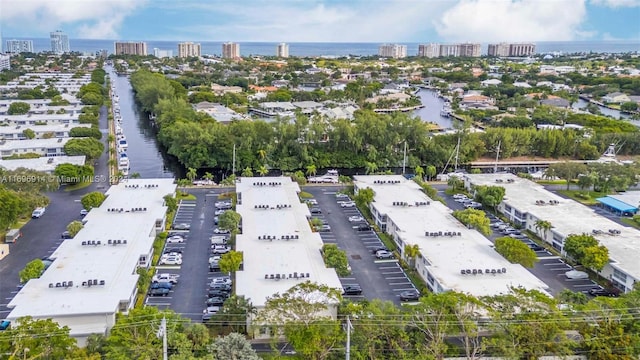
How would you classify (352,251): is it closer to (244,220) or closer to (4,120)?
(244,220)

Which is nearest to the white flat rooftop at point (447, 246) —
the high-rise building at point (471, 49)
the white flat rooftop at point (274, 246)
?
the white flat rooftop at point (274, 246)

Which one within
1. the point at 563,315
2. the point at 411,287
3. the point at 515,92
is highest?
the point at 515,92

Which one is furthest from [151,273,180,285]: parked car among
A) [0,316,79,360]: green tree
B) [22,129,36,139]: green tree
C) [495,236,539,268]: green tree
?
[22,129,36,139]: green tree

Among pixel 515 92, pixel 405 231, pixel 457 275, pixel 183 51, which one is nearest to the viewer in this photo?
pixel 457 275

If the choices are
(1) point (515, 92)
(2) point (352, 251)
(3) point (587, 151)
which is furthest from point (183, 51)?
(2) point (352, 251)

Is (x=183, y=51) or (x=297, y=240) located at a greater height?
(x=183, y=51)

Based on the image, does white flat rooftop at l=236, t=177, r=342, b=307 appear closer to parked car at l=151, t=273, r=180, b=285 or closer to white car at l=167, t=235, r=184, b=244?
parked car at l=151, t=273, r=180, b=285

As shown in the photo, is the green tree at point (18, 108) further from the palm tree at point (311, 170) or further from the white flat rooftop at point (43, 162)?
the palm tree at point (311, 170)
